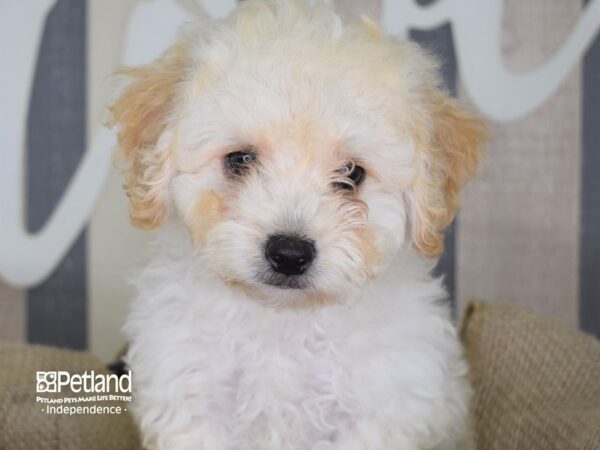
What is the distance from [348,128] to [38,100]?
85.7 inches

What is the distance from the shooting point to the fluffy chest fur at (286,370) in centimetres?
234

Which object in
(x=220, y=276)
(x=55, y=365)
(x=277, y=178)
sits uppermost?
(x=277, y=178)

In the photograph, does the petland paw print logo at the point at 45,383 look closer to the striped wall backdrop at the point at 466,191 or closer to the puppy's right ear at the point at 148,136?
the puppy's right ear at the point at 148,136

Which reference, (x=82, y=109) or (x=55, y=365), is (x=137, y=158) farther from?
(x=82, y=109)

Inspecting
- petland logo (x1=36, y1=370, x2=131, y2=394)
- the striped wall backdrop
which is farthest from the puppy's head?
the striped wall backdrop

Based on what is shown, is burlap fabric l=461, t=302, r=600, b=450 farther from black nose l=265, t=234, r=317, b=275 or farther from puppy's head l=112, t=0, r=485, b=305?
black nose l=265, t=234, r=317, b=275

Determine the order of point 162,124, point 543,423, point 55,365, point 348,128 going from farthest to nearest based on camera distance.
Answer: point 55,365 → point 543,423 → point 162,124 → point 348,128

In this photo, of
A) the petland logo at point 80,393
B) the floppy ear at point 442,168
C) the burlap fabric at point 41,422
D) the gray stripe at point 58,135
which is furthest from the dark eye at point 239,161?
the gray stripe at point 58,135

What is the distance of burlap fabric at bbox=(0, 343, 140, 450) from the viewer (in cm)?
264

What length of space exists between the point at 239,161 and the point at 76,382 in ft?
2.97

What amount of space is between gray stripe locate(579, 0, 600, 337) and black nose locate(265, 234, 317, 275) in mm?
2245

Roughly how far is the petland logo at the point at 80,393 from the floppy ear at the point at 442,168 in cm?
95

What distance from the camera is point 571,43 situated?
3.94 metres

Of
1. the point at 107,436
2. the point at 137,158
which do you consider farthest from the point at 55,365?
the point at 137,158
